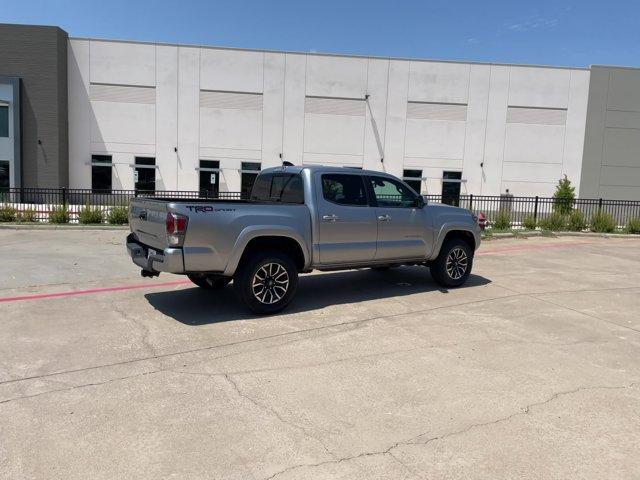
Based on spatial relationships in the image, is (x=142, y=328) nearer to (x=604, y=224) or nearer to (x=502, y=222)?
(x=502, y=222)

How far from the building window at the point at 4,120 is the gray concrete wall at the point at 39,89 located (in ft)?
2.89

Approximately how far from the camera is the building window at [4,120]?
27078 millimetres

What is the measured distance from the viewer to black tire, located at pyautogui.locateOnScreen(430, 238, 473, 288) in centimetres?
849

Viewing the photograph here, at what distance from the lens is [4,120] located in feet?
89.1

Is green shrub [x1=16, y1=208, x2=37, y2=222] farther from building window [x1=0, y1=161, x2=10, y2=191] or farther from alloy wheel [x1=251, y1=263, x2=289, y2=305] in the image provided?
alloy wheel [x1=251, y1=263, x2=289, y2=305]

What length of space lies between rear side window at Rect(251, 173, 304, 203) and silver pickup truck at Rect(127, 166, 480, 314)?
0.02m

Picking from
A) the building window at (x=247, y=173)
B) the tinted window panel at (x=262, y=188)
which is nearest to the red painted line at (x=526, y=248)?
the tinted window panel at (x=262, y=188)

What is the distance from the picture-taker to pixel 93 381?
4473 mm

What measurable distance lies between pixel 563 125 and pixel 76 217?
2614cm

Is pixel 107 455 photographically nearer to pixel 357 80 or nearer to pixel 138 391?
pixel 138 391

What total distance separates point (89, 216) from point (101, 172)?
1203cm

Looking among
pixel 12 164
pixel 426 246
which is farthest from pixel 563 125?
pixel 12 164

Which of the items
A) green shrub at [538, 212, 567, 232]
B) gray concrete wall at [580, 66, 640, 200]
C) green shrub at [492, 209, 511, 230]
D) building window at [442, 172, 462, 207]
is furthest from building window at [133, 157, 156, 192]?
gray concrete wall at [580, 66, 640, 200]

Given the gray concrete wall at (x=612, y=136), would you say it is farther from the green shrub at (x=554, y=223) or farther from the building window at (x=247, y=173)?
the building window at (x=247, y=173)
